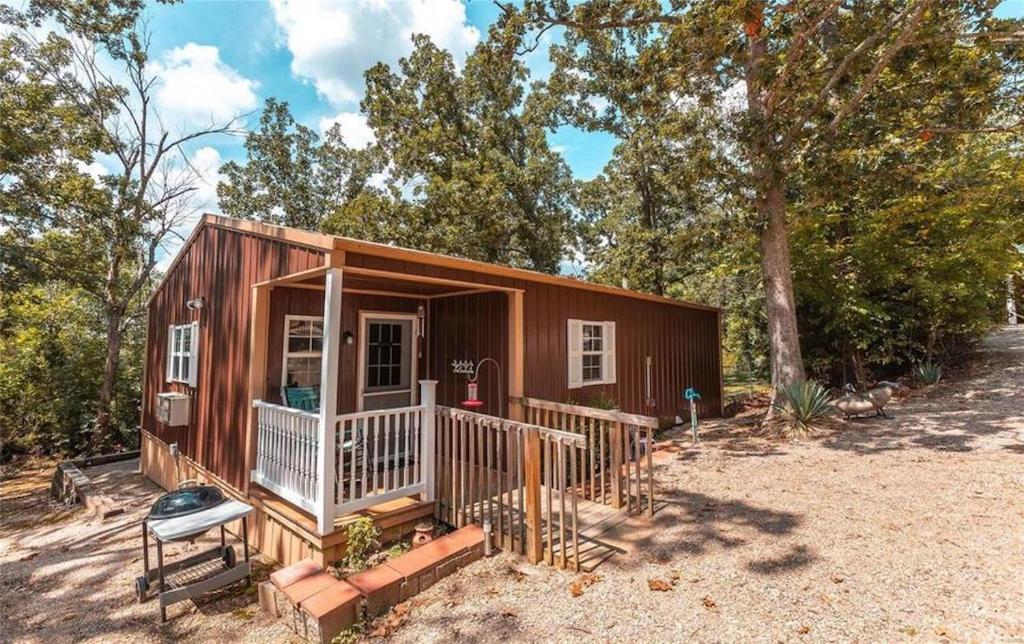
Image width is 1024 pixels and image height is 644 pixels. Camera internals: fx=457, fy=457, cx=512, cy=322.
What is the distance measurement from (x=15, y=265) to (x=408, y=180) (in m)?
10.7

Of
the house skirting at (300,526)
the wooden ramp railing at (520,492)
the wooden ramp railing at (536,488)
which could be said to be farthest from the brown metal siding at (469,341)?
the house skirting at (300,526)

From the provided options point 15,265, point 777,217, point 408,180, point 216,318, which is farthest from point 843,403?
point 15,265

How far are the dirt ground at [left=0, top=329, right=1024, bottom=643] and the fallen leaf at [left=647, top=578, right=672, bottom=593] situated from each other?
0.07 ft

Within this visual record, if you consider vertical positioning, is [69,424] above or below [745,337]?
below

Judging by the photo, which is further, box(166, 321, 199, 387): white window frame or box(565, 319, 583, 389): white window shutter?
box(565, 319, 583, 389): white window shutter

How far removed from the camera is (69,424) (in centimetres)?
1139

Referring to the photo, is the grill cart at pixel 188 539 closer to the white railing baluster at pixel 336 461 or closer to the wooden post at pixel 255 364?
the white railing baluster at pixel 336 461

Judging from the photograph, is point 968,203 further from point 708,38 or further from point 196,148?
point 196,148

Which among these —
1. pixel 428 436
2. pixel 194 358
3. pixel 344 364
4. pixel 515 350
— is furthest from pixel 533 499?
pixel 194 358

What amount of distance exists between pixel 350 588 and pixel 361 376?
3531 mm

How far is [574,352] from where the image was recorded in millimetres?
7035

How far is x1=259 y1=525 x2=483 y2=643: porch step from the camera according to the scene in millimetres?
3170

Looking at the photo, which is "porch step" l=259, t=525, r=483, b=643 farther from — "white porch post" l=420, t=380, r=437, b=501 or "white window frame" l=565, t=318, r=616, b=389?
"white window frame" l=565, t=318, r=616, b=389

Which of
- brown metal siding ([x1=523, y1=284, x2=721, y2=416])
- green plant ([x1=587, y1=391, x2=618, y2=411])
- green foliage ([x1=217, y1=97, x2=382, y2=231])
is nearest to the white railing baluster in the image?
brown metal siding ([x1=523, y1=284, x2=721, y2=416])
